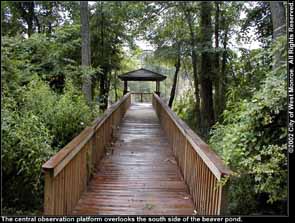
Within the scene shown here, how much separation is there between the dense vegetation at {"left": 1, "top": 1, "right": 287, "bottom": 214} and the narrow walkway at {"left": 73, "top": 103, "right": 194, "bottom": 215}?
0.72 meters

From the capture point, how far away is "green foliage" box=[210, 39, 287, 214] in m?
3.45

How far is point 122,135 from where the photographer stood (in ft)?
27.2

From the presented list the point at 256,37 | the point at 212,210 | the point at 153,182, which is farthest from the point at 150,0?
the point at 212,210

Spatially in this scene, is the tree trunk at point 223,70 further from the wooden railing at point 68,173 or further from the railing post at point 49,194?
the railing post at point 49,194

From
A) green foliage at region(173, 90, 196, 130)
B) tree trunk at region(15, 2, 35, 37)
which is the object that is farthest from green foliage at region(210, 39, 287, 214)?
green foliage at region(173, 90, 196, 130)

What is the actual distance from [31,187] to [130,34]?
37.9 ft

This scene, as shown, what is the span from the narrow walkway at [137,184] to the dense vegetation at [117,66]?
72cm

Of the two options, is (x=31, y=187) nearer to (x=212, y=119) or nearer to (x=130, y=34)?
(x=212, y=119)

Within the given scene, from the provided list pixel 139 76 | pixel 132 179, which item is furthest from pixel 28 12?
pixel 132 179

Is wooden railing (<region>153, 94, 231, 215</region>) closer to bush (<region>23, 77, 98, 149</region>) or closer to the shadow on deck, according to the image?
the shadow on deck

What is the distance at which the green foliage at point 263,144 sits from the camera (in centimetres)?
345

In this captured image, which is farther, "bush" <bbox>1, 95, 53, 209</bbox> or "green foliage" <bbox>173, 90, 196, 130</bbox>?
"green foliage" <bbox>173, 90, 196, 130</bbox>

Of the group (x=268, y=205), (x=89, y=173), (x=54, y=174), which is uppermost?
(x=54, y=174)

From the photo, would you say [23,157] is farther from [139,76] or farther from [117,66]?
[139,76]
